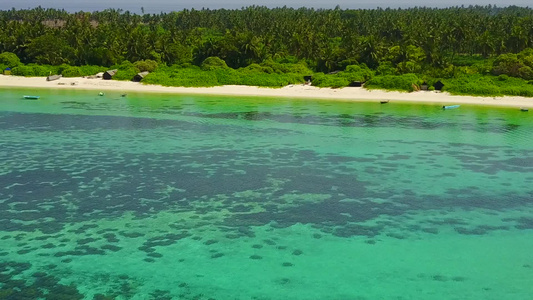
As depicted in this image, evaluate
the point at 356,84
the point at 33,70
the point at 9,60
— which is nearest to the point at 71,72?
the point at 33,70

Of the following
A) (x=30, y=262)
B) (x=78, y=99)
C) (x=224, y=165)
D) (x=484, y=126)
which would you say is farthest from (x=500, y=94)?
(x=30, y=262)

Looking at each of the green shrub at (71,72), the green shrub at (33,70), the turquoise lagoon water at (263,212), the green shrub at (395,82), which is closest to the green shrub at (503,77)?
the green shrub at (395,82)

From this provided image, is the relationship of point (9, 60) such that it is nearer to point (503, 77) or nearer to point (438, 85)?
point (438, 85)

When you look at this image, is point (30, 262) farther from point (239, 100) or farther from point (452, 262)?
point (239, 100)

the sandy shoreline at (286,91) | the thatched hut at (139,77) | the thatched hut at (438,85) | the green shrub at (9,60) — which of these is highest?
the green shrub at (9,60)

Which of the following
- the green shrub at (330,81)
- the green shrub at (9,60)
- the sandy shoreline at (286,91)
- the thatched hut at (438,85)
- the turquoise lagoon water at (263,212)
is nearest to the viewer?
the turquoise lagoon water at (263,212)

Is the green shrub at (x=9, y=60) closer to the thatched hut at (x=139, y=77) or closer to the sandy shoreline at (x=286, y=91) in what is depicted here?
the sandy shoreline at (x=286, y=91)
